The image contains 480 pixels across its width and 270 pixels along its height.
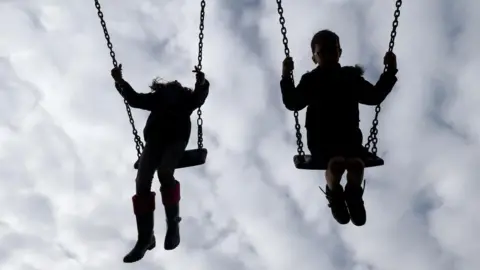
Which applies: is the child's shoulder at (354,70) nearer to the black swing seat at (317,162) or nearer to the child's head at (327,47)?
the child's head at (327,47)

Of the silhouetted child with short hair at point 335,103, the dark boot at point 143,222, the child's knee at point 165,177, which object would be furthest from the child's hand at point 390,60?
the dark boot at point 143,222

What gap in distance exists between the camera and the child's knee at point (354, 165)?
6113 mm

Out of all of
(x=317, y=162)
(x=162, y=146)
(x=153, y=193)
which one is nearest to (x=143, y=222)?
(x=153, y=193)

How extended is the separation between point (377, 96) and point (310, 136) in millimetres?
718

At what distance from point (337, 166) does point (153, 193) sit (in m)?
1.94

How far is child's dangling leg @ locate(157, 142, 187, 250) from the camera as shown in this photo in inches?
271

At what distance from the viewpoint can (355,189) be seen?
6.10 m

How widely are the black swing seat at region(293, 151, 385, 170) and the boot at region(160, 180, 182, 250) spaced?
128cm

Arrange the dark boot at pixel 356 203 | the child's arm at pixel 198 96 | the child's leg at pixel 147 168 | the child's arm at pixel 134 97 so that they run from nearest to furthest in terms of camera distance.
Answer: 1. the dark boot at pixel 356 203
2. the child's leg at pixel 147 168
3. the child's arm at pixel 198 96
4. the child's arm at pixel 134 97

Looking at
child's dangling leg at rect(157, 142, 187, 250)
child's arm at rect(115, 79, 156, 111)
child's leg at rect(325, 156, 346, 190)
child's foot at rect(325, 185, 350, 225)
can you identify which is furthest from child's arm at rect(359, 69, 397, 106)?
child's arm at rect(115, 79, 156, 111)

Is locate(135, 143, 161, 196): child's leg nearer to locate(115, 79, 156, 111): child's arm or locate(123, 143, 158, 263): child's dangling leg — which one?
locate(123, 143, 158, 263): child's dangling leg

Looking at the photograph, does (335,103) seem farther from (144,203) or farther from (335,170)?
(144,203)

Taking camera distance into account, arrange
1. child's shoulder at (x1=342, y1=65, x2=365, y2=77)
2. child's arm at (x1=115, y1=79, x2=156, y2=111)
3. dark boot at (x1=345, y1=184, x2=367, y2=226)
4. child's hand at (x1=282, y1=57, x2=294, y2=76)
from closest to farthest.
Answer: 1. dark boot at (x1=345, y1=184, x2=367, y2=226)
2. child's hand at (x1=282, y1=57, x2=294, y2=76)
3. child's shoulder at (x1=342, y1=65, x2=365, y2=77)
4. child's arm at (x1=115, y1=79, x2=156, y2=111)

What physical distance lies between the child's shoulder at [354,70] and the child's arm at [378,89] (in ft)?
0.39
